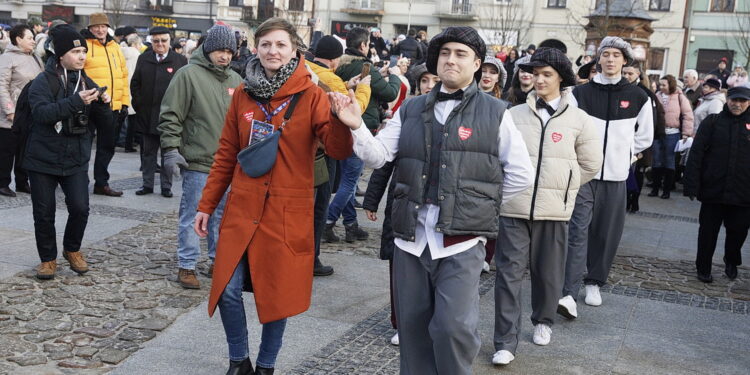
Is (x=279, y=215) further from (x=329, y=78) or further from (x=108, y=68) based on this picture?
(x=108, y=68)

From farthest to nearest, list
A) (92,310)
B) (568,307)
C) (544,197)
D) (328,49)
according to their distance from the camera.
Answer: (328,49) → (568,307) → (92,310) → (544,197)

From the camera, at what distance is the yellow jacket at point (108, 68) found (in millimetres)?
10055

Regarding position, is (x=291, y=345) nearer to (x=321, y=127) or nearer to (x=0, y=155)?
(x=321, y=127)

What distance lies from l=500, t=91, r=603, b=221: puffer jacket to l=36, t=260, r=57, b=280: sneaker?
3.57 meters

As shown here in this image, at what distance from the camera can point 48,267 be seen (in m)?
6.38

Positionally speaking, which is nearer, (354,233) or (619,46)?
(619,46)

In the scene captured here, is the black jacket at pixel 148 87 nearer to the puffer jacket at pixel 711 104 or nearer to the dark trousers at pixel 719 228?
the dark trousers at pixel 719 228

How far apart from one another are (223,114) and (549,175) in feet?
8.90

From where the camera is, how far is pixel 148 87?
422 inches

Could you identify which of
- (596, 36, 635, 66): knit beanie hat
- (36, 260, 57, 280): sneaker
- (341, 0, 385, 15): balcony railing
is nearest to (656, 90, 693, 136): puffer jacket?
(596, 36, 635, 66): knit beanie hat

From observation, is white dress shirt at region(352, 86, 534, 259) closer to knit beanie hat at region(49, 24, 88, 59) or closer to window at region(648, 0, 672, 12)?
knit beanie hat at region(49, 24, 88, 59)

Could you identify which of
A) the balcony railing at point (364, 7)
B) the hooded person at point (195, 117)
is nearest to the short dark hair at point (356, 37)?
the hooded person at point (195, 117)

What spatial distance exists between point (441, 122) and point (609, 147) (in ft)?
10.1

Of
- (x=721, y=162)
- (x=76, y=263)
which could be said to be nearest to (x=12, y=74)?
(x=76, y=263)
